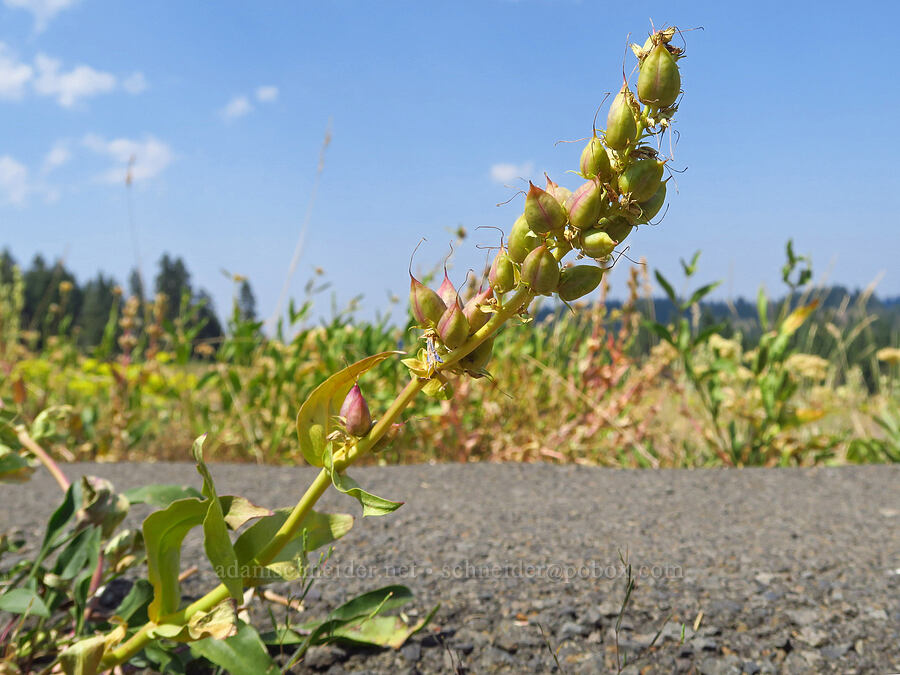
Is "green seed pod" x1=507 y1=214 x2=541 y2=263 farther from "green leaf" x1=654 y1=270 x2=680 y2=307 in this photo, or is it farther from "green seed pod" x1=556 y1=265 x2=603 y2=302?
"green leaf" x1=654 y1=270 x2=680 y2=307

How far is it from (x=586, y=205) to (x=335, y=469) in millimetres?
386

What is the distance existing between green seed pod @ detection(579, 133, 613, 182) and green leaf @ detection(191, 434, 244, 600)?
514 millimetres

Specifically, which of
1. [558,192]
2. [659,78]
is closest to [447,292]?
[558,192]

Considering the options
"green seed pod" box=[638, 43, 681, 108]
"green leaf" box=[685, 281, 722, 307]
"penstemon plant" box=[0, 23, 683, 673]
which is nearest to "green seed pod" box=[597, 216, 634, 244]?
"penstemon plant" box=[0, 23, 683, 673]

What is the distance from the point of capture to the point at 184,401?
374 centimetres

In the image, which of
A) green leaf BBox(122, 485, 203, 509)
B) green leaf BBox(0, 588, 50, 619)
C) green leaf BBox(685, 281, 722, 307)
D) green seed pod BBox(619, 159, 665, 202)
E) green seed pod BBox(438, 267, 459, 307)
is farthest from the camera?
green leaf BBox(685, 281, 722, 307)

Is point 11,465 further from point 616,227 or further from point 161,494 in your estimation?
point 616,227

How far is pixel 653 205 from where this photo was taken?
25.2 inches

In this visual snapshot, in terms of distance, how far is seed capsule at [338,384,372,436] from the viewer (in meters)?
0.75

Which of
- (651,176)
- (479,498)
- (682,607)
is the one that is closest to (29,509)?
(479,498)

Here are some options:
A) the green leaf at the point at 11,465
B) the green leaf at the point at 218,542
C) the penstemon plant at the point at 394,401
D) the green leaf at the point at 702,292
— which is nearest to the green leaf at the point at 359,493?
the penstemon plant at the point at 394,401

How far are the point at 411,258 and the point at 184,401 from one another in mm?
3329

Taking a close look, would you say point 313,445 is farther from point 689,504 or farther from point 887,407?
point 887,407

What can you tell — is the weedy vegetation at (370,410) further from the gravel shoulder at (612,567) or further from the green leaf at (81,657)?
the gravel shoulder at (612,567)
